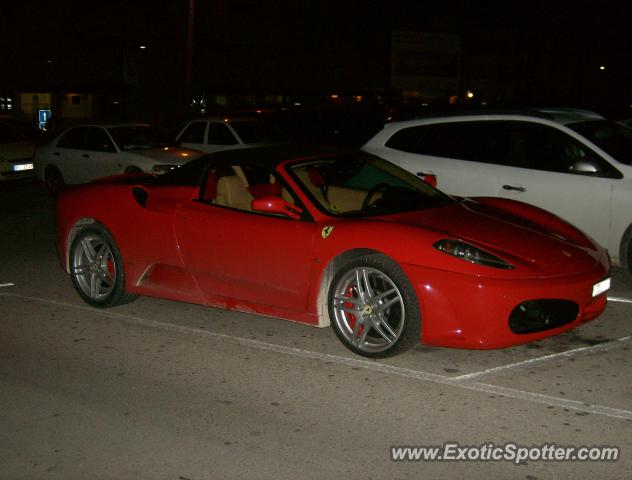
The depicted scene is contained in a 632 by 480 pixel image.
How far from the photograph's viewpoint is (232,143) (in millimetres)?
16750

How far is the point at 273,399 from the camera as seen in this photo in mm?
5176

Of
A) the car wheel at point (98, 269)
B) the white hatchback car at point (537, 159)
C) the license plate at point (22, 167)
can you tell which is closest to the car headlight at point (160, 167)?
the license plate at point (22, 167)

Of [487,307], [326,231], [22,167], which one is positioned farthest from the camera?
[22,167]

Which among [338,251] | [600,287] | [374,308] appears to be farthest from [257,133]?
[600,287]

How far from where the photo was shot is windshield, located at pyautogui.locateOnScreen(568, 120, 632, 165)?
27.3ft

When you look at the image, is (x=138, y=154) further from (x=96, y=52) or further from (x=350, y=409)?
(x=96, y=52)

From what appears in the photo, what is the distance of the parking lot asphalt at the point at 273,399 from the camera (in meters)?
4.30

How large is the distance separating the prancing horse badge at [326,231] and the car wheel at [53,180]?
11.6 m

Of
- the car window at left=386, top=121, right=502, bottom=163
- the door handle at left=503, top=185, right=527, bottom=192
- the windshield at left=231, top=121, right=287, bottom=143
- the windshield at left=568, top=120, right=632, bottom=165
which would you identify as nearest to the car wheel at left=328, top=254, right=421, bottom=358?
the door handle at left=503, top=185, right=527, bottom=192

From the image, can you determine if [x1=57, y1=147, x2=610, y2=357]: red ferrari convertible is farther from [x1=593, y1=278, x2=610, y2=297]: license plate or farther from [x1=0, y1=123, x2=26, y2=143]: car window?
[x1=0, y1=123, x2=26, y2=143]: car window

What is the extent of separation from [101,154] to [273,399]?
1129cm

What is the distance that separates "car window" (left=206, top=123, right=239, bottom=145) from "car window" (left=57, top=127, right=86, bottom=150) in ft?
8.06

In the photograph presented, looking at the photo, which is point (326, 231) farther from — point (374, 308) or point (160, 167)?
point (160, 167)

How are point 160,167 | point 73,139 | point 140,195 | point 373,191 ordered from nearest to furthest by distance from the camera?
point 373,191, point 140,195, point 160,167, point 73,139
